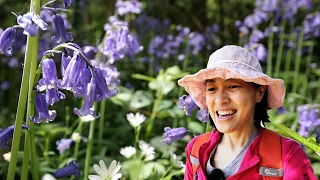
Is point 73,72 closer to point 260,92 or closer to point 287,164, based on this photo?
point 260,92

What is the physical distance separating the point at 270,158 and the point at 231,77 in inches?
12.8

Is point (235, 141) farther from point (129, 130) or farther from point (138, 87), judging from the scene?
point (138, 87)

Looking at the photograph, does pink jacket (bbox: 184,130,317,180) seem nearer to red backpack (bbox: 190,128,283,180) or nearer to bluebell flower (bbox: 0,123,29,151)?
red backpack (bbox: 190,128,283,180)

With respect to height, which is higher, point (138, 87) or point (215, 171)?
point (215, 171)

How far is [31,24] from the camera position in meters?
2.16

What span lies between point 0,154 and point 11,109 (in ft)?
7.92

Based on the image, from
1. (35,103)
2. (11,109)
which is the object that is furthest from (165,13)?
(35,103)

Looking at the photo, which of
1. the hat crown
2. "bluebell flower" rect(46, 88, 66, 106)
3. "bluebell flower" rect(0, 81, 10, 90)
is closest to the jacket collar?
the hat crown

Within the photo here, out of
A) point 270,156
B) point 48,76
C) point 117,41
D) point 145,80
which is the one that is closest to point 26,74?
point 48,76

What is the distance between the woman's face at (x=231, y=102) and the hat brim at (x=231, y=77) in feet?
0.14

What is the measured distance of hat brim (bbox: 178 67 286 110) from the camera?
6.37 feet

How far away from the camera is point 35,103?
234 centimetres

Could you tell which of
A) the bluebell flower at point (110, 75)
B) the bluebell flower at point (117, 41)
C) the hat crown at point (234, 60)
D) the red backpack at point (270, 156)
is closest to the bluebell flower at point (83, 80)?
the hat crown at point (234, 60)

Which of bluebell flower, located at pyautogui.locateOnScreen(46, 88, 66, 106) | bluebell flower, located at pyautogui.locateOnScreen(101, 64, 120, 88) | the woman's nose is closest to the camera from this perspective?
the woman's nose
